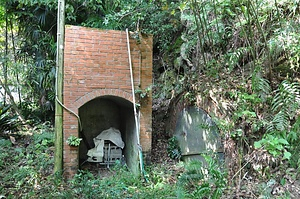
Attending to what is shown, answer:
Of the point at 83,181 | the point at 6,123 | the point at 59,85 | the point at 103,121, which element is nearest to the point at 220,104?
the point at 83,181

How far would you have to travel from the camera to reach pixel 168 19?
7.23 meters

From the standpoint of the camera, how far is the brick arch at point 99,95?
463cm

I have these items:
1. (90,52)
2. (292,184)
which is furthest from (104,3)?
(292,184)

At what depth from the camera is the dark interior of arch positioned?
→ 5.76 metres

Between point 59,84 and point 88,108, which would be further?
point 88,108

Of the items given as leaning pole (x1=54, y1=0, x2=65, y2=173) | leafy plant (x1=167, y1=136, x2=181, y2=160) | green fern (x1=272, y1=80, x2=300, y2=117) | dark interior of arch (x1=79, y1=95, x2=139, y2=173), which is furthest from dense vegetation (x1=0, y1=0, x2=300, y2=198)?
dark interior of arch (x1=79, y1=95, x2=139, y2=173)

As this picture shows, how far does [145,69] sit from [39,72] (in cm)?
353

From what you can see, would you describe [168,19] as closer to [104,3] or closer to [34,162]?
[104,3]

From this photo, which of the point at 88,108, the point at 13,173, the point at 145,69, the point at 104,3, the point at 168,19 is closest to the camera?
the point at 13,173

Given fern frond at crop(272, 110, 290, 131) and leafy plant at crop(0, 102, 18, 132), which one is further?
leafy plant at crop(0, 102, 18, 132)

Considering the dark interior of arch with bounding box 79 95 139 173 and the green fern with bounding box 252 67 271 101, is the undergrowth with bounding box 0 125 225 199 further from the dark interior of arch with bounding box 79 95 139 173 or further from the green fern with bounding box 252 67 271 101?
the green fern with bounding box 252 67 271 101

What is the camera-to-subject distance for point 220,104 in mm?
4344

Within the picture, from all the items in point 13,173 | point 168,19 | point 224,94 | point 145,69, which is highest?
point 168,19

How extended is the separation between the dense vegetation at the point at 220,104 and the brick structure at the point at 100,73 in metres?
0.52
